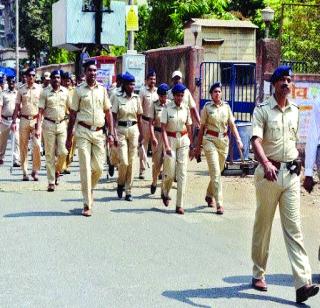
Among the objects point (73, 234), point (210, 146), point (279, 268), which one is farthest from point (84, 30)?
point (279, 268)

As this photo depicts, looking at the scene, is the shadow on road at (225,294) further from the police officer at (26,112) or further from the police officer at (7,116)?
the police officer at (7,116)

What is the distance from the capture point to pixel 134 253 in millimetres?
8508

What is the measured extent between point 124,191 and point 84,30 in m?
14.0

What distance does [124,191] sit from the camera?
12.9 m

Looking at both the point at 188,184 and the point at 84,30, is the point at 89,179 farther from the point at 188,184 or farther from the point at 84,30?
the point at 84,30

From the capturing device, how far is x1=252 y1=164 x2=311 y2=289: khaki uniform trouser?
6800 mm

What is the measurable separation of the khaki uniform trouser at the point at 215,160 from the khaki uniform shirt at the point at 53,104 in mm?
3023

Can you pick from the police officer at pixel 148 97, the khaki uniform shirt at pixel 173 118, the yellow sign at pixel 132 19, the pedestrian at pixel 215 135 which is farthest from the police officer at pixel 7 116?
the pedestrian at pixel 215 135

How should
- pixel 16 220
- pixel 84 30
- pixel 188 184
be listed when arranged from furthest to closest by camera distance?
pixel 84 30 < pixel 188 184 < pixel 16 220

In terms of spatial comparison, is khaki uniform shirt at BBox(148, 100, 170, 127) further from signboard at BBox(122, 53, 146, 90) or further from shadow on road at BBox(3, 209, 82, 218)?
signboard at BBox(122, 53, 146, 90)

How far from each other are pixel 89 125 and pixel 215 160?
1814 mm

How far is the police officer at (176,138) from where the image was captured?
1117 cm

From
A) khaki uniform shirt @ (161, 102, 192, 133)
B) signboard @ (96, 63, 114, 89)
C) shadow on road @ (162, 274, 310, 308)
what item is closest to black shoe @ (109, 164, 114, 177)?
khaki uniform shirt @ (161, 102, 192, 133)

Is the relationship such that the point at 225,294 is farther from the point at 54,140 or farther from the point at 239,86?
the point at 239,86
